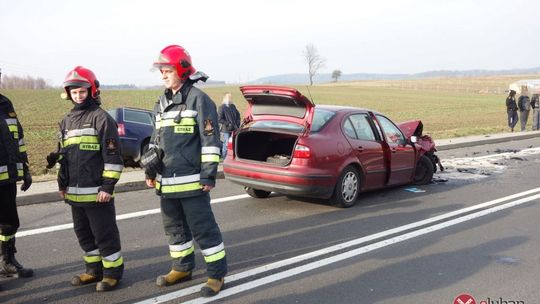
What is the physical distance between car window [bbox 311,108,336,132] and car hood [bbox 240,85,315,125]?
130mm

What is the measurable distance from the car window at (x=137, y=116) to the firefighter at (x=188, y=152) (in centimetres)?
780

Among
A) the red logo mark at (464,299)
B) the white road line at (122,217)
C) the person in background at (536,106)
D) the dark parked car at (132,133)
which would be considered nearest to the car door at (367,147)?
the white road line at (122,217)

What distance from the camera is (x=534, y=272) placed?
15.0 ft

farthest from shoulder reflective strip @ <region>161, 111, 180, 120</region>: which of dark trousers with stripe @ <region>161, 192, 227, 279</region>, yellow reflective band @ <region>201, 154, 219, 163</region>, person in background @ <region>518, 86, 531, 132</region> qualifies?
person in background @ <region>518, 86, 531, 132</region>

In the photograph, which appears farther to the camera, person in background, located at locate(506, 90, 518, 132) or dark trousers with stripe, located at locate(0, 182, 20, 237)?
person in background, located at locate(506, 90, 518, 132)

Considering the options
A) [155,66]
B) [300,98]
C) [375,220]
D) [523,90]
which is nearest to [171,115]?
[155,66]

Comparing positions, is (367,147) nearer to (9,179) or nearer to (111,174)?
(111,174)

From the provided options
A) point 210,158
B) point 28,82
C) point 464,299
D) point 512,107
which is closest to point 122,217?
point 210,158

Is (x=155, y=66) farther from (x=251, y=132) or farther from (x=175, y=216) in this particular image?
(x=251, y=132)

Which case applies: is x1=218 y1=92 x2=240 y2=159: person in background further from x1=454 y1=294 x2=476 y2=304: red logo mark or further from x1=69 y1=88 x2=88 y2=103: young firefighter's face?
x1=454 y1=294 x2=476 y2=304: red logo mark

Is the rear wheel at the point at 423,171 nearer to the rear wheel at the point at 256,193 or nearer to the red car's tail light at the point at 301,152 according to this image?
the rear wheel at the point at 256,193

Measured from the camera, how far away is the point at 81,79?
3863mm

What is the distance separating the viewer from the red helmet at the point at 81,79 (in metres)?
3.85

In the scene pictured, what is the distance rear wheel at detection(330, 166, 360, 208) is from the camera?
693 centimetres
